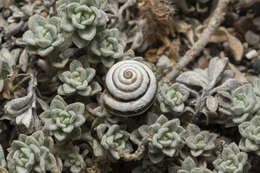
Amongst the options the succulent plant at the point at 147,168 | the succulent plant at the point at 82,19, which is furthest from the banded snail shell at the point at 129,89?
the succulent plant at the point at 147,168

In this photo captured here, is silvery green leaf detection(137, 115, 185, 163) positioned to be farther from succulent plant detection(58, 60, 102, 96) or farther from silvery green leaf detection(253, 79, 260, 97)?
silvery green leaf detection(253, 79, 260, 97)

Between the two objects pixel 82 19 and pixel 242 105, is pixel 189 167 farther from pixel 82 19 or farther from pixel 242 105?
pixel 82 19

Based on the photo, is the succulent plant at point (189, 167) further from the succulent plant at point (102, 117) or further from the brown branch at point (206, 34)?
the brown branch at point (206, 34)

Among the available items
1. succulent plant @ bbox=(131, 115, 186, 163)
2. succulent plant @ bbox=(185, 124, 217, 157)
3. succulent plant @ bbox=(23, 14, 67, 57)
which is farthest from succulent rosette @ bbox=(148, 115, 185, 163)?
succulent plant @ bbox=(23, 14, 67, 57)

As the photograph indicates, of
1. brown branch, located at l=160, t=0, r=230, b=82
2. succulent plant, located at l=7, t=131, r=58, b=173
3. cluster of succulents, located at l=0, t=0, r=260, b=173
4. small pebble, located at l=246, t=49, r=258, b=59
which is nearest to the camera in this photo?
succulent plant, located at l=7, t=131, r=58, b=173

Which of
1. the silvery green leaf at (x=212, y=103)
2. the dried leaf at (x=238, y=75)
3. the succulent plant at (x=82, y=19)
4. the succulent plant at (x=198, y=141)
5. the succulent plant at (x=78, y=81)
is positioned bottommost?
the succulent plant at (x=198, y=141)
